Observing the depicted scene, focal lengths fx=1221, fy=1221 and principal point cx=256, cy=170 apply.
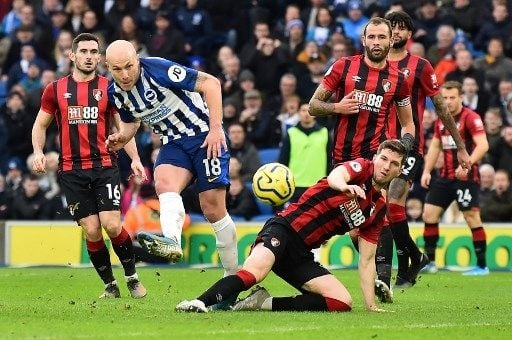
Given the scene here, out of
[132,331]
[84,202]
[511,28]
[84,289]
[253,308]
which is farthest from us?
[511,28]

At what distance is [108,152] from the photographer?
462 inches

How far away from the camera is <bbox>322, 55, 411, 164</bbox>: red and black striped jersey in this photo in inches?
440

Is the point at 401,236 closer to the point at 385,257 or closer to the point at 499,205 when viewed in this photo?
the point at 385,257

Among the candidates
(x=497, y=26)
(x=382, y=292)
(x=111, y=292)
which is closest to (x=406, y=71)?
(x=382, y=292)

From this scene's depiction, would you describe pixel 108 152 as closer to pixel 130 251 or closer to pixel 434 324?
pixel 130 251

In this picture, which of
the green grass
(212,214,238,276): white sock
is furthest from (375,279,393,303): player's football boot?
(212,214,238,276): white sock

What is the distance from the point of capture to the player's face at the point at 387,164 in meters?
9.64

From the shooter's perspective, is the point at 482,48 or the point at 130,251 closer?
the point at 130,251

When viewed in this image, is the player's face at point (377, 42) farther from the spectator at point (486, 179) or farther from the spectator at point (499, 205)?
the spectator at point (486, 179)

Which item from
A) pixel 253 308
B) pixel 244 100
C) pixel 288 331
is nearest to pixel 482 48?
pixel 244 100

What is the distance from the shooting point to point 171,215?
983cm

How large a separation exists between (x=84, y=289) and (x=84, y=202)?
1725 millimetres

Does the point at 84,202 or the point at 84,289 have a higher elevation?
the point at 84,202

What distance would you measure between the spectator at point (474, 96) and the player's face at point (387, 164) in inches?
347
